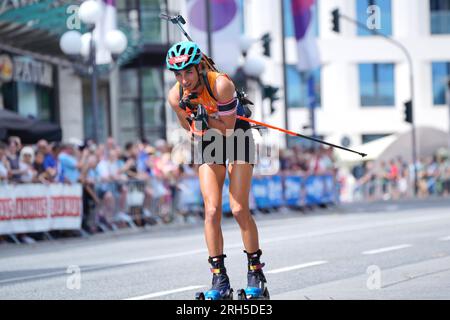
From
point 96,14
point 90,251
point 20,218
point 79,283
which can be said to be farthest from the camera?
point 96,14

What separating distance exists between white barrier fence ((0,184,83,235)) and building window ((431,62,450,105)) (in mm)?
45521

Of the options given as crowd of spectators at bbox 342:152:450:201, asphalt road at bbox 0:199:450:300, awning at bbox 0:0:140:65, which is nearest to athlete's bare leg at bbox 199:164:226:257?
asphalt road at bbox 0:199:450:300

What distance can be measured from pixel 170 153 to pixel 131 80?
13.5 meters

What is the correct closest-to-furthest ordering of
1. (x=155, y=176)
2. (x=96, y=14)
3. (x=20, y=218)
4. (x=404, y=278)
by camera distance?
(x=404, y=278), (x=20, y=218), (x=96, y=14), (x=155, y=176)

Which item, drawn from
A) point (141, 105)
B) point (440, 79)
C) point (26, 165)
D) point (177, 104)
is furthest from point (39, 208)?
point (440, 79)

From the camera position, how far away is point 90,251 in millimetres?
17719

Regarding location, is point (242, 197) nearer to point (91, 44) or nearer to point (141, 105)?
point (91, 44)

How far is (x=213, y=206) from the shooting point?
9.33 metres

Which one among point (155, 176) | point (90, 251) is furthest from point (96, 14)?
point (90, 251)

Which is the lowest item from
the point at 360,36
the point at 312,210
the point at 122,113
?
the point at 312,210

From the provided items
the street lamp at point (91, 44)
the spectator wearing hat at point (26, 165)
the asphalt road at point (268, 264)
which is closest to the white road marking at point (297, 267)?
the asphalt road at point (268, 264)

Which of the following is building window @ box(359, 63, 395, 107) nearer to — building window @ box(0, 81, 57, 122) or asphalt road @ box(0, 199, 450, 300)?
building window @ box(0, 81, 57, 122)

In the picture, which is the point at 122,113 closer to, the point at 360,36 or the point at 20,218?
the point at 20,218

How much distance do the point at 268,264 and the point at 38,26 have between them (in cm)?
1464
